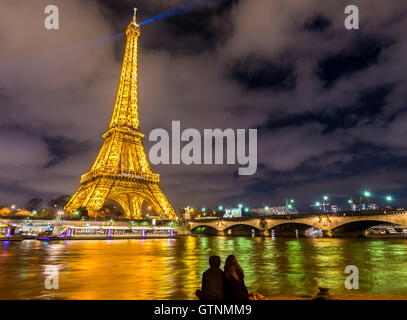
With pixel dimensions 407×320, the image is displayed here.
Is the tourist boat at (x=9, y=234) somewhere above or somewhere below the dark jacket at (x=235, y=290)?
below

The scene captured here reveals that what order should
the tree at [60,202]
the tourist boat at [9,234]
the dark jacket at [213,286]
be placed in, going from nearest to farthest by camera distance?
1. the dark jacket at [213,286]
2. the tourist boat at [9,234]
3. the tree at [60,202]

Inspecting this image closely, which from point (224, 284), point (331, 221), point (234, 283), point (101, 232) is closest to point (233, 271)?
point (234, 283)

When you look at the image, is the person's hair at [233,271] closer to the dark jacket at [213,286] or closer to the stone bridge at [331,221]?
the dark jacket at [213,286]

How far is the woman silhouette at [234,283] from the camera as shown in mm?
5593

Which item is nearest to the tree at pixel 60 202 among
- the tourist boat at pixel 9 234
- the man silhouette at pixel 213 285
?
the tourist boat at pixel 9 234

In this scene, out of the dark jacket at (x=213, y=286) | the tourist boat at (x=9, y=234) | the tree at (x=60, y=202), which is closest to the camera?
the dark jacket at (x=213, y=286)

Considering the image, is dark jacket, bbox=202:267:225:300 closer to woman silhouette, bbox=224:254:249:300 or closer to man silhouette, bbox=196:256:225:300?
man silhouette, bbox=196:256:225:300

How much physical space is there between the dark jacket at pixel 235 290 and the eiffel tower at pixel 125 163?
6063cm

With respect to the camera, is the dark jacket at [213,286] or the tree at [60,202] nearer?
the dark jacket at [213,286]

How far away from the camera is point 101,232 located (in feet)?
230

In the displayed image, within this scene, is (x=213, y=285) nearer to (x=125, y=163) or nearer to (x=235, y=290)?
(x=235, y=290)
